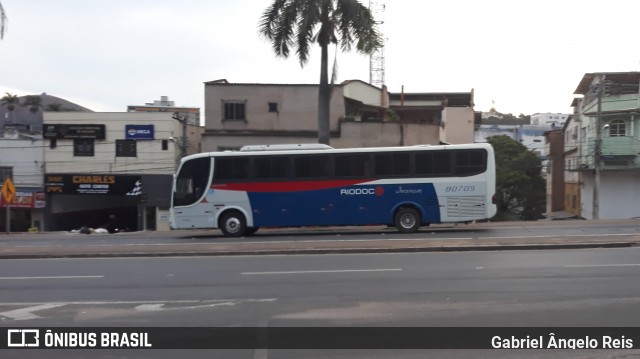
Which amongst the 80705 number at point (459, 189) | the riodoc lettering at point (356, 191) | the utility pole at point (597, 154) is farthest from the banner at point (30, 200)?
the utility pole at point (597, 154)

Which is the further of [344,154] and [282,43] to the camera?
[282,43]

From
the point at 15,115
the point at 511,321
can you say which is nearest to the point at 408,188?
the point at 511,321

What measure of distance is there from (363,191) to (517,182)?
29.6 meters

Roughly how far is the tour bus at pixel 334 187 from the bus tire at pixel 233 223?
3cm

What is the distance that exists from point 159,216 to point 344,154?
22892mm

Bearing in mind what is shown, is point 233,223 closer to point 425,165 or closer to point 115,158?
point 425,165

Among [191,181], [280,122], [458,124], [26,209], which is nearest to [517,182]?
[458,124]

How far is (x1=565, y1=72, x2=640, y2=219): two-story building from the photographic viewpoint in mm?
40344

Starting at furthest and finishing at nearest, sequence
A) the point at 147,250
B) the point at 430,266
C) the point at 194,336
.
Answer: the point at 147,250 → the point at 430,266 → the point at 194,336

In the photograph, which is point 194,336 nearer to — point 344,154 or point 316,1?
point 344,154

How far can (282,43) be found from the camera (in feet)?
91.1

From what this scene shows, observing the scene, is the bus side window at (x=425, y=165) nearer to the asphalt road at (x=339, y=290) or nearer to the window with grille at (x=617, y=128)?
the asphalt road at (x=339, y=290)

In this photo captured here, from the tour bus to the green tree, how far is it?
2758 cm

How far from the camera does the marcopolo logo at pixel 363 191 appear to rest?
21594 millimetres
